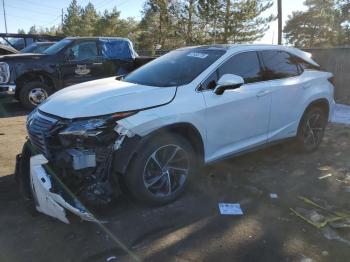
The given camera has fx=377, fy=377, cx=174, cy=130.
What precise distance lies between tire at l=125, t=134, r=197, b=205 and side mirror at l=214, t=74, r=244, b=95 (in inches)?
28.2

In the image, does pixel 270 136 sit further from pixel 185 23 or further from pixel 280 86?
pixel 185 23

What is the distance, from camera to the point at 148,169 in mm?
3920

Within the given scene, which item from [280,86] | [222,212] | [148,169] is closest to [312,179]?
[280,86]

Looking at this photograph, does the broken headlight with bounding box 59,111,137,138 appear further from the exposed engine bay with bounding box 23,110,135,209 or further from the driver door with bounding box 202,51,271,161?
the driver door with bounding box 202,51,271,161

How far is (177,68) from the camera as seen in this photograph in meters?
4.69

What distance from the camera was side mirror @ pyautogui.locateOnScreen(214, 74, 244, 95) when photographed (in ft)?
13.7

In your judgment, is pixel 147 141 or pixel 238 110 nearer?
pixel 147 141

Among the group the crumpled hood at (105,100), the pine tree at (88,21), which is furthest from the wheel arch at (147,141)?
the pine tree at (88,21)

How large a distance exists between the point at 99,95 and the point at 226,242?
1928 millimetres

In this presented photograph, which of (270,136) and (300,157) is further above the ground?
(270,136)

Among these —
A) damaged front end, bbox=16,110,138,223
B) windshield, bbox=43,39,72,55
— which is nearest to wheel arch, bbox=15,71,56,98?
windshield, bbox=43,39,72,55

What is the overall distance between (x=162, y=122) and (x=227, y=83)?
902 millimetres

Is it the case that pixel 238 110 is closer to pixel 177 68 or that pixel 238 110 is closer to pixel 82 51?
pixel 177 68

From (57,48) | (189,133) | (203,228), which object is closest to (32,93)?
(57,48)
